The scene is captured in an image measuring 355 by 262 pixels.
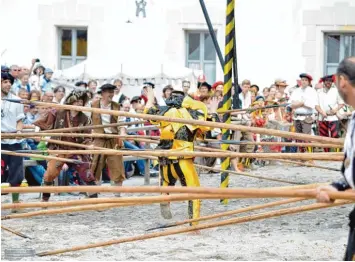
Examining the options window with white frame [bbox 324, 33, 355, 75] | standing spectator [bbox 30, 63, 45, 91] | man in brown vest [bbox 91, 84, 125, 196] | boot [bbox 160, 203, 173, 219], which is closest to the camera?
boot [bbox 160, 203, 173, 219]

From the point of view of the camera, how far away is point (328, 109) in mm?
19906

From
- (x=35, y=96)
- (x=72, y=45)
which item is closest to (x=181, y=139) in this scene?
(x=35, y=96)

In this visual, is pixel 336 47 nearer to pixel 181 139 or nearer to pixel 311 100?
pixel 311 100

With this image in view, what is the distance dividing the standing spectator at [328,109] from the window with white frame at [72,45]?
22.2 feet

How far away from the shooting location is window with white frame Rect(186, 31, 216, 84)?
25.0 meters

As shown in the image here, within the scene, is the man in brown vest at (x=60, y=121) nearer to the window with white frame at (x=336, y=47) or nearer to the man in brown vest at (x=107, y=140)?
the man in brown vest at (x=107, y=140)

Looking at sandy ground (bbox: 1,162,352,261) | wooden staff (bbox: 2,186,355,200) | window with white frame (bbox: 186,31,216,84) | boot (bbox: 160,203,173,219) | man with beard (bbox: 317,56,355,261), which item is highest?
window with white frame (bbox: 186,31,216,84)

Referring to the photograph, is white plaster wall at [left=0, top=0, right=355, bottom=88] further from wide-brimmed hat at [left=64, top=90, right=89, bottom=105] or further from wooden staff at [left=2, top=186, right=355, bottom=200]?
wooden staff at [left=2, top=186, right=355, bottom=200]

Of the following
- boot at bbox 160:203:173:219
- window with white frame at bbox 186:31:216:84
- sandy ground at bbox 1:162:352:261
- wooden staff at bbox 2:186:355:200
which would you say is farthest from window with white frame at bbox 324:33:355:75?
wooden staff at bbox 2:186:355:200

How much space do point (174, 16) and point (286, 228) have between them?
14.2 m

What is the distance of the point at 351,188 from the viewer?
6.09m

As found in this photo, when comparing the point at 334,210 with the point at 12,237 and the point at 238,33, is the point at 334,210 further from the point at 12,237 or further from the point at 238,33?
the point at 238,33

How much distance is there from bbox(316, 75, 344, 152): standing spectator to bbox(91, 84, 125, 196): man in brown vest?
6.91m

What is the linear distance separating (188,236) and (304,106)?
9018 mm
